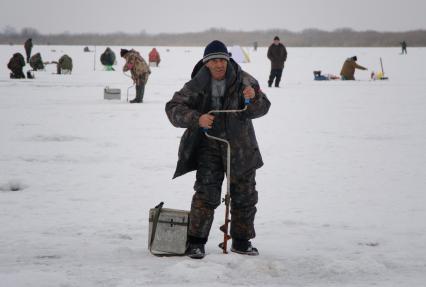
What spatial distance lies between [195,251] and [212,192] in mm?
420

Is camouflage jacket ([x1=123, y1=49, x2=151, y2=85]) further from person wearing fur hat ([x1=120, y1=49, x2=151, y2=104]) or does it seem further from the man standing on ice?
the man standing on ice

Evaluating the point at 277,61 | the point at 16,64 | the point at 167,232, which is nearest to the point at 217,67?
the point at 167,232

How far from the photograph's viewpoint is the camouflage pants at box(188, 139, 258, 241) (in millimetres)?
4211

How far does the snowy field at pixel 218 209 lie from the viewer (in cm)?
397

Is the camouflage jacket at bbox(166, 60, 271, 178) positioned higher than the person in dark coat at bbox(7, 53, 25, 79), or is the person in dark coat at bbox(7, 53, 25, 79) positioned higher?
the camouflage jacket at bbox(166, 60, 271, 178)

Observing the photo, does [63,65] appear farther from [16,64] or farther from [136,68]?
[136,68]

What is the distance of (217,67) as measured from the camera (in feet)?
13.4

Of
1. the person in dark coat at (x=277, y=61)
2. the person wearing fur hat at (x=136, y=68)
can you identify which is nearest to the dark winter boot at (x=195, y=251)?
the person wearing fur hat at (x=136, y=68)

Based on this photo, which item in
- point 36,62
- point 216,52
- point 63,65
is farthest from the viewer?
point 36,62

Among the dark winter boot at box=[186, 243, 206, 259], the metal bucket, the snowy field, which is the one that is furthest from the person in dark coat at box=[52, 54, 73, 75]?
the dark winter boot at box=[186, 243, 206, 259]

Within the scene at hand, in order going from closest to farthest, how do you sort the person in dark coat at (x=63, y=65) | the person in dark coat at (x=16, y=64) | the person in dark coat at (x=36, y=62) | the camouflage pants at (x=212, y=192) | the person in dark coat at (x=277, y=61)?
the camouflage pants at (x=212, y=192)
the person in dark coat at (x=277, y=61)
the person in dark coat at (x=16, y=64)
the person in dark coat at (x=63, y=65)
the person in dark coat at (x=36, y=62)

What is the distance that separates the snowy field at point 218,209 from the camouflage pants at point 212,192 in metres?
0.23

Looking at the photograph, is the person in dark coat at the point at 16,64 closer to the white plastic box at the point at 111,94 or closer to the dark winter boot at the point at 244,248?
the white plastic box at the point at 111,94

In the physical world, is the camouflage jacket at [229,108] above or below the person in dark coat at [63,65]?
above
